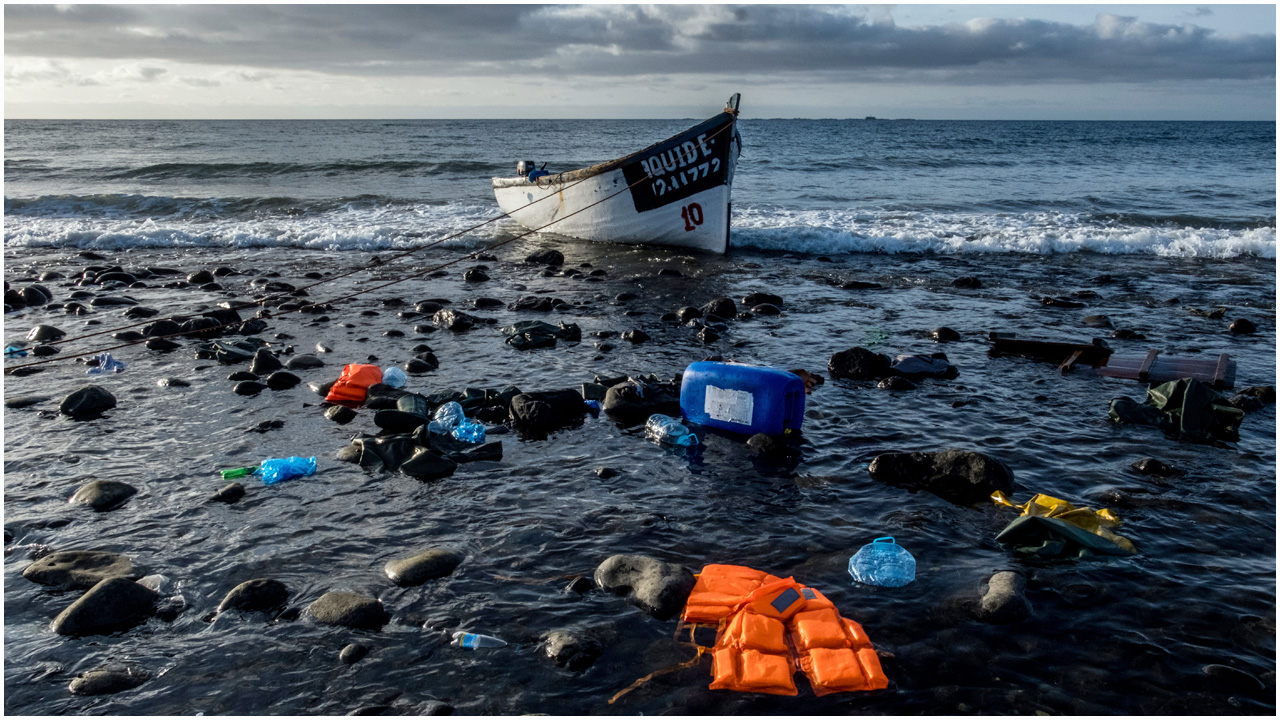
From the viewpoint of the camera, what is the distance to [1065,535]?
16.5 feet

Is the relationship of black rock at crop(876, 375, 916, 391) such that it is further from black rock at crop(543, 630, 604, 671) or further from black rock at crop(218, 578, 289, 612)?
black rock at crop(218, 578, 289, 612)

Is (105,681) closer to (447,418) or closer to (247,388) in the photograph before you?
(447,418)

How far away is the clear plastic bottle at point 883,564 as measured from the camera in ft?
15.6

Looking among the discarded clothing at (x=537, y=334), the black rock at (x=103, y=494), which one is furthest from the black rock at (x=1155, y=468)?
the black rock at (x=103, y=494)

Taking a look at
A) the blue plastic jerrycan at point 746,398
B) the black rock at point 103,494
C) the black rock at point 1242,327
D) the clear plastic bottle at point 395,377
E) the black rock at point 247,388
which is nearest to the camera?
the black rock at point 103,494

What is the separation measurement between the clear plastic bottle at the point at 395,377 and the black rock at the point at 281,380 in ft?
3.19

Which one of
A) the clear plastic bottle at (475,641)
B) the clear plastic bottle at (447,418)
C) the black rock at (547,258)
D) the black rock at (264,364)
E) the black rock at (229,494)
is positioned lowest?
the clear plastic bottle at (475,641)

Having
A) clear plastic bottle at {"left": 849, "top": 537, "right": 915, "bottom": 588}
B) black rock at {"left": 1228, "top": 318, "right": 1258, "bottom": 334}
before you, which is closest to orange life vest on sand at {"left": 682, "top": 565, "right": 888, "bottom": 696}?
clear plastic bottle at {"left": 849, "top": 537, "right": 915, "bottom": 588}

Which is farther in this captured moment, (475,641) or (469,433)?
(469,433)

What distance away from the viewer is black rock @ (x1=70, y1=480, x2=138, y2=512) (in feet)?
19.1

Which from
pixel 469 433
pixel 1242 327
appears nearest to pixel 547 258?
pixel 469 433

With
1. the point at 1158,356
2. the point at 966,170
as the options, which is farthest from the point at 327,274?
the point at 966,170

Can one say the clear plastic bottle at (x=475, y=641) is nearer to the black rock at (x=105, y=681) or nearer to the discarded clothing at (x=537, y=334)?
the black rock at (x=105, y=681)

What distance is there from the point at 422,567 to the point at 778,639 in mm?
2207
